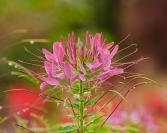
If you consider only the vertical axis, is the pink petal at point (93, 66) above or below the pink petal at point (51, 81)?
above

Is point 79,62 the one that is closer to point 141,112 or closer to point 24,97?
point 141,112

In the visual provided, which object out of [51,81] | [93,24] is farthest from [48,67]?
[93,24]

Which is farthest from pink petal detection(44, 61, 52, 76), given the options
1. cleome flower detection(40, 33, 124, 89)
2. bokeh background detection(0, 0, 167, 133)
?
bokeh background detection(0, 0, 167, 133)

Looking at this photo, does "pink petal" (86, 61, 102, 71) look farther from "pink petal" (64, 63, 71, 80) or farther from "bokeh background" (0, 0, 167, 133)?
"bokeh background" (0, 0, 167, 133)

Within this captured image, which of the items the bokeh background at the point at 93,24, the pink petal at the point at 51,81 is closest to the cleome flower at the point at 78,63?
the pink petal at the point at 51,81

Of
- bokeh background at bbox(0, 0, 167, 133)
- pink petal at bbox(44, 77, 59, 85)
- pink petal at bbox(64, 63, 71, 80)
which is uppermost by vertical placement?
bokeh background at bbox(0, 0, 167, 133)

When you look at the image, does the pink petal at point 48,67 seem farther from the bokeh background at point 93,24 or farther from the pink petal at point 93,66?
the bokeh background at point 93,24

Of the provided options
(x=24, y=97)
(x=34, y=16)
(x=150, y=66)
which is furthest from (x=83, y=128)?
(x=150, y=66)
